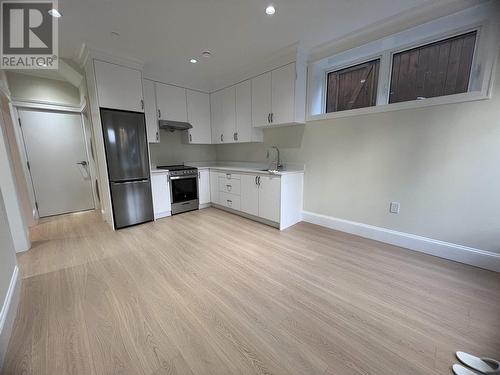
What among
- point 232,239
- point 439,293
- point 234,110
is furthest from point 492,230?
point 234,110

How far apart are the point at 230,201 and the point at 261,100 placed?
1926mm

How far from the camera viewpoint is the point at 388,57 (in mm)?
2426

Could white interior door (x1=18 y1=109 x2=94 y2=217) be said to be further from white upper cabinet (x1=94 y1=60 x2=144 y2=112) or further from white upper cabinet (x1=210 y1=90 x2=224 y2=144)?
white upper cabinet (x1=210 y1=90 x2=224 y2=144)

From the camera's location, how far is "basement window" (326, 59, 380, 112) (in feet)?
8.59

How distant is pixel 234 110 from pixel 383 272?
3.51 meters

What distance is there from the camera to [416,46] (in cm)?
226

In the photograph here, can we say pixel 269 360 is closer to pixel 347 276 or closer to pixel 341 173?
pixel 347 276

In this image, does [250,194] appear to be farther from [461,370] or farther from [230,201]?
[461,370]

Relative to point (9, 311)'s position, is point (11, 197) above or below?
above

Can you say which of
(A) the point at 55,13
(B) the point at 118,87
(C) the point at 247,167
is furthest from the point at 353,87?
(A) the point at 55,13

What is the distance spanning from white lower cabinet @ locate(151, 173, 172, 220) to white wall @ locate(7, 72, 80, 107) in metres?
2.29

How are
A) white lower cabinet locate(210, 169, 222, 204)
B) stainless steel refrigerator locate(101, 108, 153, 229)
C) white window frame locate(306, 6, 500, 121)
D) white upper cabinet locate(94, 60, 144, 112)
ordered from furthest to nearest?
white lower cabinet locate(210, 169, 222, 204) < stainless steel refrigerator locate(101, 108, 153, 229) < white upper cabinet locate(94, 60, 144, 112) < white window frame locate(306, 6, 500, 121)

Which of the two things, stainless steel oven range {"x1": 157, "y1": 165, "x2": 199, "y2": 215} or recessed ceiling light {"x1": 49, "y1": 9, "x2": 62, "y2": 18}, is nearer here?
recessed ceiling light {"x1": 49, "y1": 9, "x2": 62, "y2": 18}

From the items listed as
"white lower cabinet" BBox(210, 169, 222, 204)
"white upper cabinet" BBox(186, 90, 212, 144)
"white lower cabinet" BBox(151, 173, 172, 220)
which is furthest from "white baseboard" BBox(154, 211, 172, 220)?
"white upper cabinet" BBox(186, 90, 212, 144)
